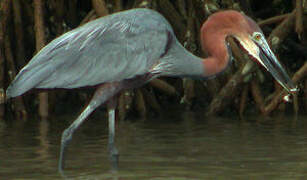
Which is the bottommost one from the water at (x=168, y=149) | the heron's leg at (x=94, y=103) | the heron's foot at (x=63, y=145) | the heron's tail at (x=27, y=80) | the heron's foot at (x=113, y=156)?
the water at (x=168, y=149)

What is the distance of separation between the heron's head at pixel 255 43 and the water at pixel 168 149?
69 centimetres

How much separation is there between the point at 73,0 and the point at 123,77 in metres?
3.91

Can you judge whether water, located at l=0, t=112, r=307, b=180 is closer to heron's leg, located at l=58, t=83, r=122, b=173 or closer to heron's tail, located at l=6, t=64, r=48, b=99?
heron's leg, located at l=58, t=83, r=122, b=173

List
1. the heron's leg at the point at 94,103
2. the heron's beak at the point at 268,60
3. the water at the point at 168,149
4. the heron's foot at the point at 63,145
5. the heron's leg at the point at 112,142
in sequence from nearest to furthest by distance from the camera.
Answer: the water at the point at 168,149 → the heron's foot at the point at 63,145 → the heron's leg at the point at 112,142 → the heron's leg at the point at 94,103 → the heron's beak at the point at 268,60

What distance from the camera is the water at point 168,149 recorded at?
609 cm

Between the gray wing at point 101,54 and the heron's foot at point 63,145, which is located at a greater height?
the gray wing at point 101,54

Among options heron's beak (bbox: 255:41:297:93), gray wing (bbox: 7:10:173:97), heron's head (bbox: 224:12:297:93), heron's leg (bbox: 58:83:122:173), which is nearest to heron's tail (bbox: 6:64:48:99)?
gray wing (bbox: 7:10:173:97)

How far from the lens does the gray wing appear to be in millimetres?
6645

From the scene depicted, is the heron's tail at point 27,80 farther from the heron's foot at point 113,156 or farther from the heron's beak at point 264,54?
the heron's beak at point 264,54

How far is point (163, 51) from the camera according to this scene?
22.2 feet

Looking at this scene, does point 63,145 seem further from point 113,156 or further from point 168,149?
point 168,149

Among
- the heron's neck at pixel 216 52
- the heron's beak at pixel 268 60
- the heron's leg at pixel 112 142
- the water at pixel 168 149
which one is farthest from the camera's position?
the heron's neck at pixel 216 52

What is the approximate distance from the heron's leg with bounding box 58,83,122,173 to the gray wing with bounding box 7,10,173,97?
0.28 ft

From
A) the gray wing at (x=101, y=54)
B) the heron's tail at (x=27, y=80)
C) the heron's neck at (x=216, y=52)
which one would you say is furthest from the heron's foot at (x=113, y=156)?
the heron's neck at (x=216, y=52)
